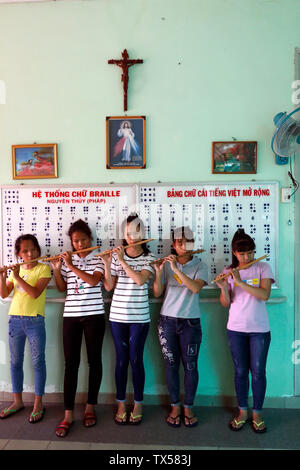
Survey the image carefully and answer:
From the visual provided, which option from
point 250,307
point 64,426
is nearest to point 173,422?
point 64,426

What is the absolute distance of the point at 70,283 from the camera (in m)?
2.38

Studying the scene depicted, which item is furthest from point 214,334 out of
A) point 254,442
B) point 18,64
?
point 18,64

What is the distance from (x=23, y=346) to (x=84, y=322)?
54cm

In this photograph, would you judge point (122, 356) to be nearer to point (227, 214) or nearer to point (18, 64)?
point (227, 214)

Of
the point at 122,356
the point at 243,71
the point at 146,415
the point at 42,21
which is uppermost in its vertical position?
the point at 42,21

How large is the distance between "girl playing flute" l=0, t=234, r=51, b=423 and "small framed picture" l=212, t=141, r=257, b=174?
153 centimetres

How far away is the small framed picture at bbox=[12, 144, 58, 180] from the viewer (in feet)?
8.45

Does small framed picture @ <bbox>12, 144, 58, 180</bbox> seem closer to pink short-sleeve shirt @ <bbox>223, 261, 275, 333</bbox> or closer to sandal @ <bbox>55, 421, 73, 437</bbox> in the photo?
pink short-sleeve shirt @ <bbox>223, 261, 275, 333</bbox>

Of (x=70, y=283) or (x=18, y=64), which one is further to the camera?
(x=18, y=64)

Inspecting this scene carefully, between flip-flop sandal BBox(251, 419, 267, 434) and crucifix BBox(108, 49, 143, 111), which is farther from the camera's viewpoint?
crucifix BBox(108, 49, 143, 111)

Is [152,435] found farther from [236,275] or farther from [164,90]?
[164,90]

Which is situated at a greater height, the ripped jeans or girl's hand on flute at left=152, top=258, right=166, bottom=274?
girl's hand on flute at left=152, top=258, right=166, bottom=274

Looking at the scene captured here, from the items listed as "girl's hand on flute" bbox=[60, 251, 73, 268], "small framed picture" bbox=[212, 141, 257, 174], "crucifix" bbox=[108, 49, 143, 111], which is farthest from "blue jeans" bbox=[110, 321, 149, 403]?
"crucifix" bbox=[108, 49, 143, 111]

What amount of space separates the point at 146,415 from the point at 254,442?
2.48 ft
